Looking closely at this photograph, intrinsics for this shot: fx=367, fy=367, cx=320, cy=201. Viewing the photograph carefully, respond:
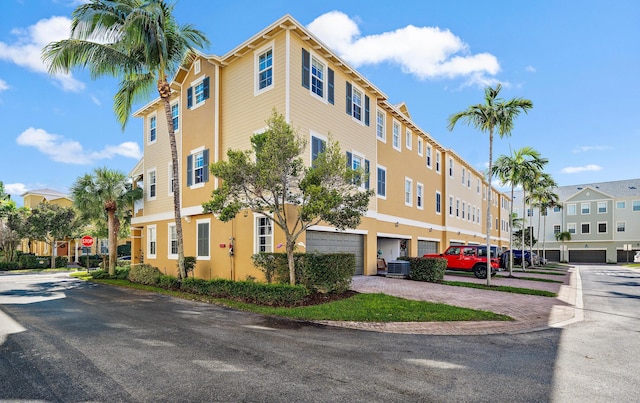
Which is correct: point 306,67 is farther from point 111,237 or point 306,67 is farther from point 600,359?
point 111,237

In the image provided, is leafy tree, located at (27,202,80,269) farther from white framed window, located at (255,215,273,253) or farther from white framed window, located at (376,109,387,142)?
white framed window, located at (376,109,387,142)

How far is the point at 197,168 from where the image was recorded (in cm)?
1833

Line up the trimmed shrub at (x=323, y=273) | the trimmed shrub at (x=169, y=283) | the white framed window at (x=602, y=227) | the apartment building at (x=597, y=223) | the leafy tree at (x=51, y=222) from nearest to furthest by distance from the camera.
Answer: the trimmed shrub at (x=323, y=273), the trimmed shrub at (x=169, y=283), the leafy tree at (x=51, y=222), the apartment building at (x=597, y=223), the white framed window at (x=602, y=227)

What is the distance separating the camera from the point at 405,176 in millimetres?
24641

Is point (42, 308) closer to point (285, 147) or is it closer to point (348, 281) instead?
point (285, 147)

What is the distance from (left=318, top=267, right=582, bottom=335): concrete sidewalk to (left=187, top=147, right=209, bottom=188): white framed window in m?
8.79

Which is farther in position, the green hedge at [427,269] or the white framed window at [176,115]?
the white framed window at [176,115]

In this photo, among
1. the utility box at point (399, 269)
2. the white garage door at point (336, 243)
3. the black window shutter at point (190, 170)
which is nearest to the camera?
the white garage door at point (336, 243)

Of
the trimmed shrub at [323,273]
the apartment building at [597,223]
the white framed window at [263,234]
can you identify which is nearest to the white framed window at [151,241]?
the white framed window at [263,234]

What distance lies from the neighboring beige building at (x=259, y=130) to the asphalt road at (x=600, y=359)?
953 centimetres

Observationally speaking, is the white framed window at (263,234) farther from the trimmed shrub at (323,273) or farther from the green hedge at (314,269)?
the trimmed shrub at (323,273)

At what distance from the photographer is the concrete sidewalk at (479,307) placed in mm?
8859

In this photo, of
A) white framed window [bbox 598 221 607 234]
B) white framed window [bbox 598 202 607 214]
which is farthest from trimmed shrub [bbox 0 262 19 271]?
white framed window [bbox 598 202 607 214]

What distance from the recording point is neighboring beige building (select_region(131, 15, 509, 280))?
49.0 feet
